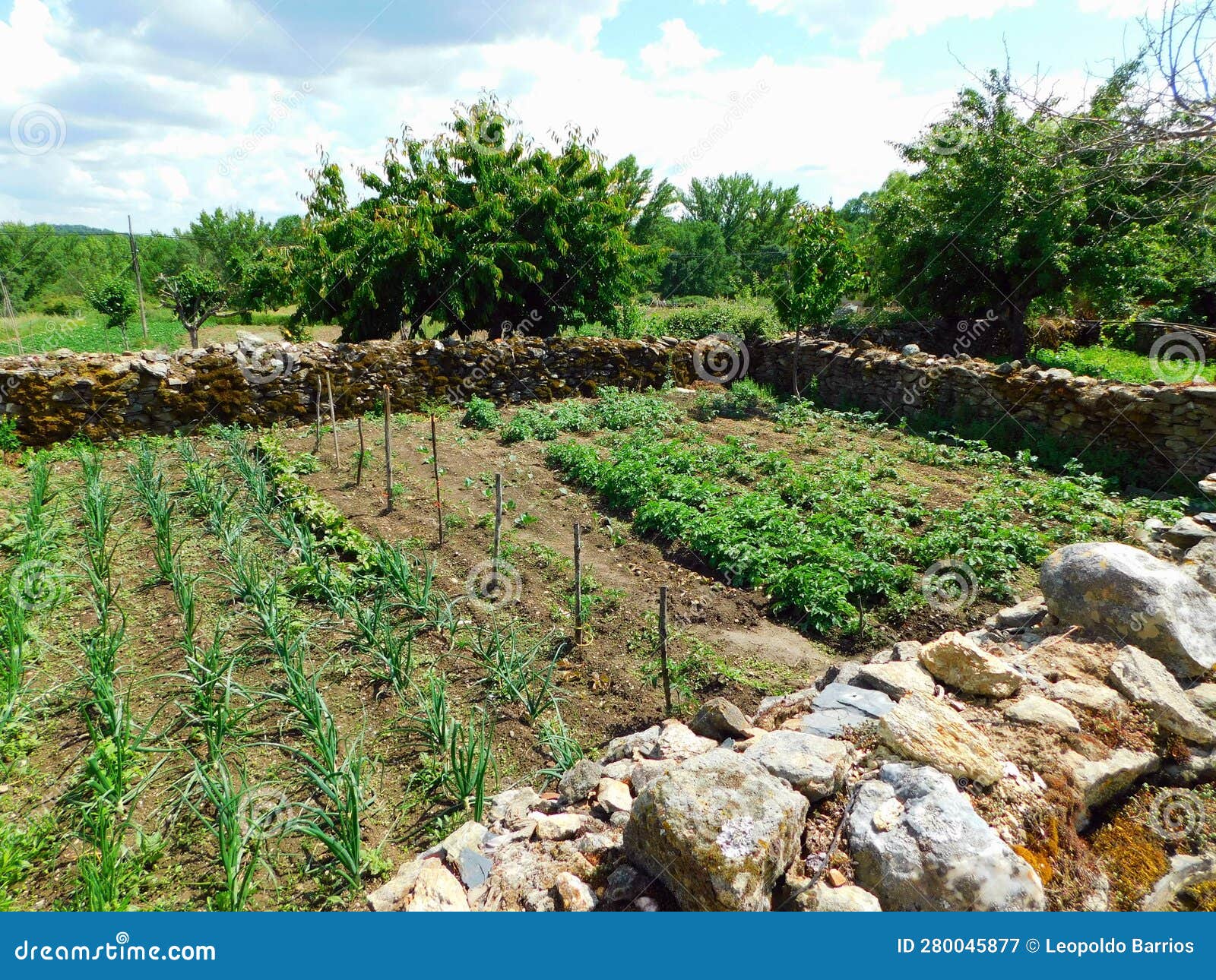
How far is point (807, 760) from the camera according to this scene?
2996mm

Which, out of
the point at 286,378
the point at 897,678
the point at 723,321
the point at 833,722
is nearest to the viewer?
the point at 833,722

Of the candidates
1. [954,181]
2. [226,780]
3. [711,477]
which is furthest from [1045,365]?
[226,780]

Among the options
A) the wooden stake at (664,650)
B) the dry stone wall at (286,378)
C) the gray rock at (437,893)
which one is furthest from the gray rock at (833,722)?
the dry stone wall at (286,378)

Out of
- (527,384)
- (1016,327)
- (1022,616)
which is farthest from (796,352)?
(1022,616)

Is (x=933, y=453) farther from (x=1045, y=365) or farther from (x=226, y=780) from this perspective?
(x=226, y=780)

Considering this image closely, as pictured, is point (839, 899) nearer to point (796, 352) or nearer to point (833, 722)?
point (833, 722)

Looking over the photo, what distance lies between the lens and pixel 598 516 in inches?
310

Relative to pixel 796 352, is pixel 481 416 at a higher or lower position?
lower

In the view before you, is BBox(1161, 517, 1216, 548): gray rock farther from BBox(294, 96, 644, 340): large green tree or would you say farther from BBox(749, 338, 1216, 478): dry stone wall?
BBox(294, 96, 644, 340): large green tree

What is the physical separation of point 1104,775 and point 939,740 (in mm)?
696

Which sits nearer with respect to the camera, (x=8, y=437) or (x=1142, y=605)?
(x=1142, y=605)

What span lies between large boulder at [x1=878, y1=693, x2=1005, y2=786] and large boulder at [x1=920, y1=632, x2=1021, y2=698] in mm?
491

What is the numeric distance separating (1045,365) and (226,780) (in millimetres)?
16115

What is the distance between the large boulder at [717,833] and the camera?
2.44 metres
